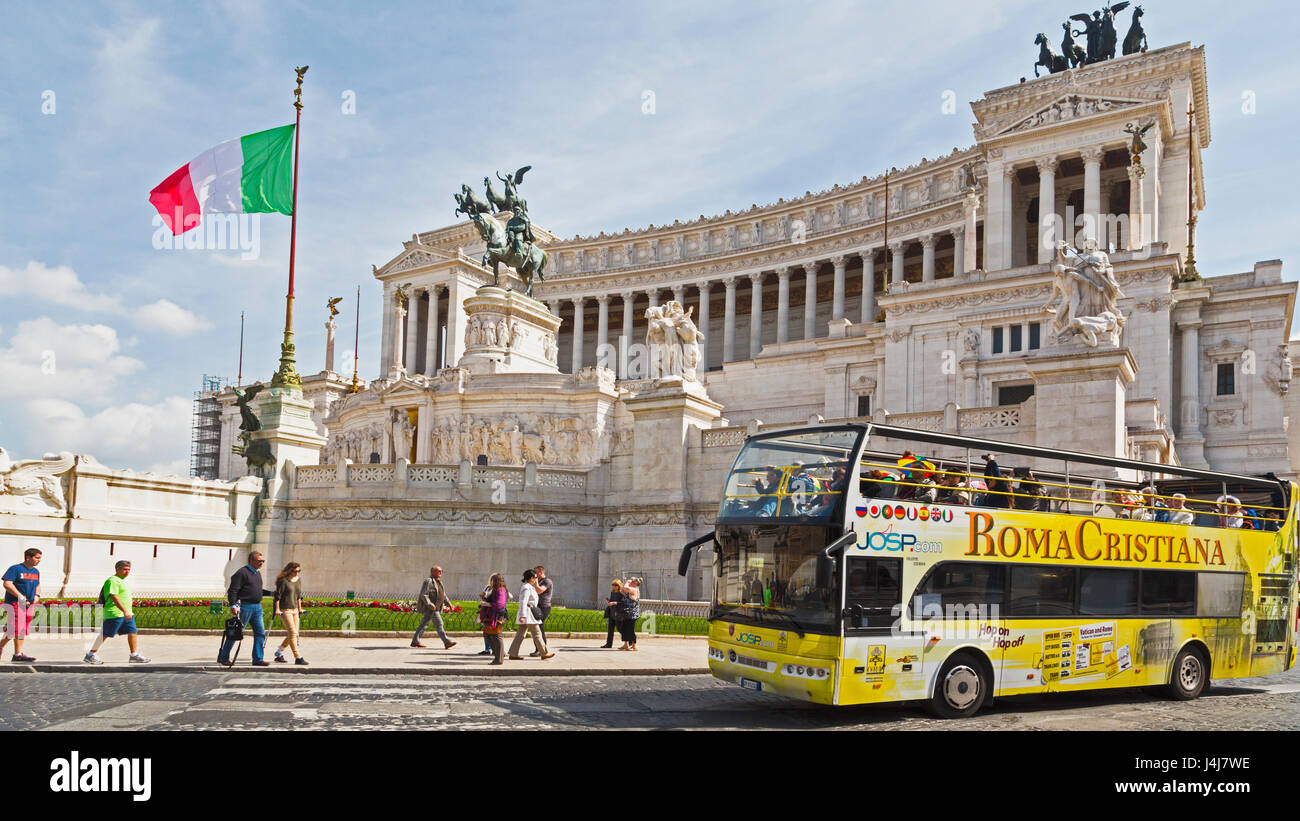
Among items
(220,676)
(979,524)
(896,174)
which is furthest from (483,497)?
(896,174)

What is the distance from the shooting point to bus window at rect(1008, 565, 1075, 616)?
43.2ft

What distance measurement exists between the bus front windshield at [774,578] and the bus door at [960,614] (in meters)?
1.25

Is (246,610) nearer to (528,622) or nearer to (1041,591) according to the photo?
(528,622)

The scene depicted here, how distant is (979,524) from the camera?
12922mm

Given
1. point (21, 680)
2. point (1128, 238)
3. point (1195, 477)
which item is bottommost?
point (21, 680)

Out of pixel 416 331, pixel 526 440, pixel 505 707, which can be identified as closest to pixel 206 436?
pixel 416 331

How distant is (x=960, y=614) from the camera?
12.7 m

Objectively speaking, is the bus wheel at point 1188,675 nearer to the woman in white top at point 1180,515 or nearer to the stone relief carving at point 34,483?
the woman in white top at point 1180,515

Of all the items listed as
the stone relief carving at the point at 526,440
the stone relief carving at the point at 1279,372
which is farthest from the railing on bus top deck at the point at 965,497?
the stone relief carving at the point at 1279,372

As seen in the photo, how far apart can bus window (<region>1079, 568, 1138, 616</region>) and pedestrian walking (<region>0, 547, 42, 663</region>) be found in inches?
620

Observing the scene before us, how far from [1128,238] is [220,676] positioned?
5955 centimetres

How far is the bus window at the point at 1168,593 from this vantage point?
14578mm

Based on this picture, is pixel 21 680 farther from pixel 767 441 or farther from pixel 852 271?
pixel 852 271

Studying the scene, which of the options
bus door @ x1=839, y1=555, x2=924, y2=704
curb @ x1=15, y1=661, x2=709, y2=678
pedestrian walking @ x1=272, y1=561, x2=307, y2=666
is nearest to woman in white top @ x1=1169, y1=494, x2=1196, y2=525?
bus door @ x1=839, y1=555, x2=924, y2=704
